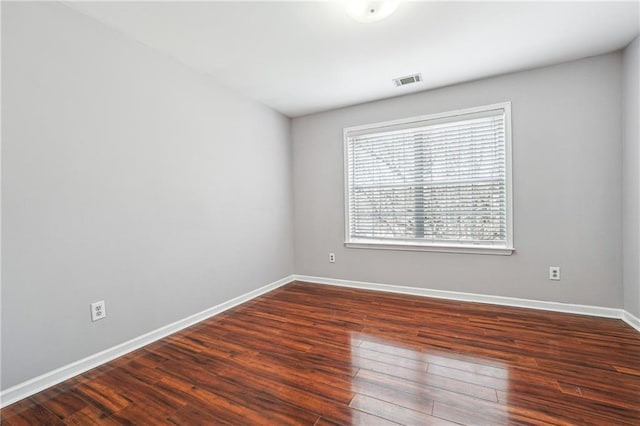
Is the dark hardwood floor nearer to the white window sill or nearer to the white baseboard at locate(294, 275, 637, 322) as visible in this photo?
the white baseboard at locate(294, 275, 637, 322)

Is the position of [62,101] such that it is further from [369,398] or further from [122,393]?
[369,398]

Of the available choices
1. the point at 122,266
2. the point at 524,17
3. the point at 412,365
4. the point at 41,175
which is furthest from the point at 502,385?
the point at 41,175

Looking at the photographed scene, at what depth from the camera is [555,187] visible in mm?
2742

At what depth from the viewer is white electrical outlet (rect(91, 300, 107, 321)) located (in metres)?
1.98

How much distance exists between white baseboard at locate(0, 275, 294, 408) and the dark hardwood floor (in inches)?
2.5

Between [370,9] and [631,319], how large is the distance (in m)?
3.23

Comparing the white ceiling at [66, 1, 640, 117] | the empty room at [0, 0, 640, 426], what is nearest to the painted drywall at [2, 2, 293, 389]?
the empty room at [0, 0, 640, 426]

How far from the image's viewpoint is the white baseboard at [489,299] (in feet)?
8.64

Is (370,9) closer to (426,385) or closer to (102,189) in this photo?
(102,189)

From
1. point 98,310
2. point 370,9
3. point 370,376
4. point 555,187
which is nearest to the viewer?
point 370,376

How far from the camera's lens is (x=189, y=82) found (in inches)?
106

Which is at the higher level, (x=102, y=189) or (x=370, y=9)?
(x=370, y=9)

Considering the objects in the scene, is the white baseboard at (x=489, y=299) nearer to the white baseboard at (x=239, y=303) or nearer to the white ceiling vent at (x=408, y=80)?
the white baseboard at (x=239, y=303)

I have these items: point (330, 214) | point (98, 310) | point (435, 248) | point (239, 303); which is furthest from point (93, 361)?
point (435, 248)
